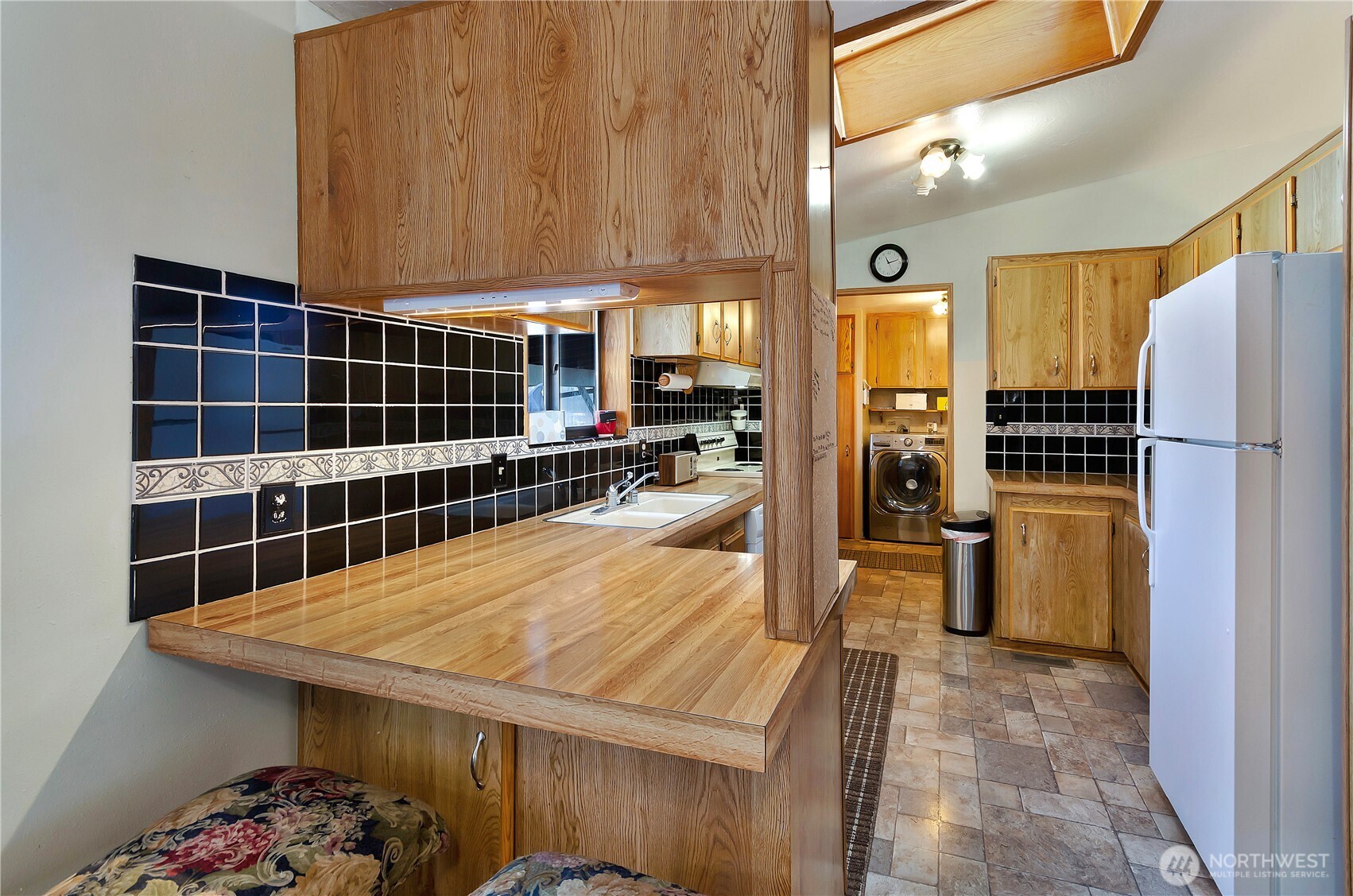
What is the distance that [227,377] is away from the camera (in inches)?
54.8

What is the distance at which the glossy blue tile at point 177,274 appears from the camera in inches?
48.9

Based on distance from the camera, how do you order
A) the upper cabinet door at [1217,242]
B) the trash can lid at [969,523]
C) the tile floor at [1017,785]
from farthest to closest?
the trash can lid at [969,523] < the upper cabinet door at [1217,242] < the tile floor at [1017,785]

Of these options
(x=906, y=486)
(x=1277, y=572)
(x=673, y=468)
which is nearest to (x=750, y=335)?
(x=673, y=468)

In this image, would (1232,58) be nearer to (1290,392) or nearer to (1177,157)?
(1177,157)

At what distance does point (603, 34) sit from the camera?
124 cm

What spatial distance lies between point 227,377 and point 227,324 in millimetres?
113

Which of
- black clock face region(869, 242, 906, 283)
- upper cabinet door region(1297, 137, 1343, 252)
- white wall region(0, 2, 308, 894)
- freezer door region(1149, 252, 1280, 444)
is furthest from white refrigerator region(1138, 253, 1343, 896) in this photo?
black clock face region(869, 242, 906, 283)

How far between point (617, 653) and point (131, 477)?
982 millimetres

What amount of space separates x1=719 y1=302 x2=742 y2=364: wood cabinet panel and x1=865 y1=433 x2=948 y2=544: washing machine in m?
2.71

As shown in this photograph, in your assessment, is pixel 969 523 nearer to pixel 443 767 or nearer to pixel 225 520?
pixel 443 767

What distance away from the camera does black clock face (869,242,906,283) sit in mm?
4227

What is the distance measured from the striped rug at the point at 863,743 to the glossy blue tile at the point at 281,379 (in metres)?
1.89

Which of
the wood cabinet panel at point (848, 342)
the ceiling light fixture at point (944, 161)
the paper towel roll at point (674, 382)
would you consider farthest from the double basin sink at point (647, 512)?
the wood cabinet panel at point (848, 342)

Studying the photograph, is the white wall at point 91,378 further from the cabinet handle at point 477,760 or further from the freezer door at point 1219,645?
the freezer door at point 1219,645
